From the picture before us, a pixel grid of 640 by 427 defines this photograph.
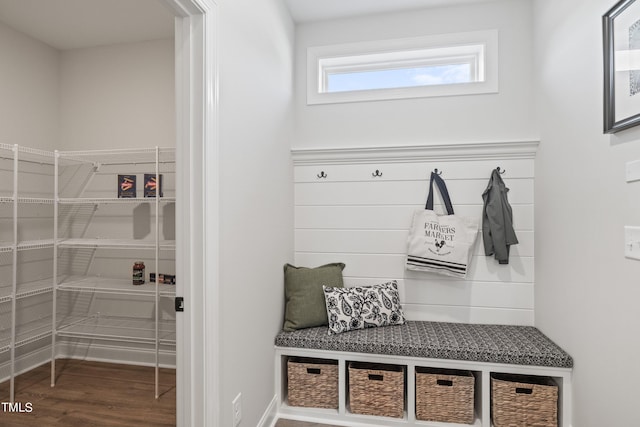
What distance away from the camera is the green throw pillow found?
2379 millimetres

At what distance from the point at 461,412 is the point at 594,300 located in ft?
3.19

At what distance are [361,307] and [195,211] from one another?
1.40 metres

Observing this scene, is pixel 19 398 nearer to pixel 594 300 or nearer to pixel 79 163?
pixel 79 163

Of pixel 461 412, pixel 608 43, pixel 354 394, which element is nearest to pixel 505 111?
pixel 608 43

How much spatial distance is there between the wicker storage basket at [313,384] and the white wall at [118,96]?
2.04 meters

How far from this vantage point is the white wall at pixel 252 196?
5.22 ft

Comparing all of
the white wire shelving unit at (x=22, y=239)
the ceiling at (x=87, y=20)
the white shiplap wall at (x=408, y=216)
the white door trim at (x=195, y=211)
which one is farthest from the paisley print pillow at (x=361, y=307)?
the ceiling at (x=87, y=20)

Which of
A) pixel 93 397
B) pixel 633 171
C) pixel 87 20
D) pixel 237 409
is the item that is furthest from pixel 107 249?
pixel 633 171

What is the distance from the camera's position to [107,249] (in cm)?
305

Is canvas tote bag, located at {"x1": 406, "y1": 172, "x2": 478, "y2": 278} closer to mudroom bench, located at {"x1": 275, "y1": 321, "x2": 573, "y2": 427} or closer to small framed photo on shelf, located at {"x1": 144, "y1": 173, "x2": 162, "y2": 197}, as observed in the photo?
mudroom bench, located at {"x1": 275, "y1": 321, "x2": 573, "y2": 427}

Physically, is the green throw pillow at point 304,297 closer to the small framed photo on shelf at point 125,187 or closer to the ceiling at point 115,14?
the small framed photo on shelf at point 125,187

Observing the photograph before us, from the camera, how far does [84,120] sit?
3.09 m

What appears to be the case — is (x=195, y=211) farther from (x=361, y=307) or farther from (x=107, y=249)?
(x=107, y=249)

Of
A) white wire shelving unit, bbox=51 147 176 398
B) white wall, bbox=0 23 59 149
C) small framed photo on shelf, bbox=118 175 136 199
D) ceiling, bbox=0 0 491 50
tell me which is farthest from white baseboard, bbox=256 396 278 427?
white wall, bbox=0 23 59 149
